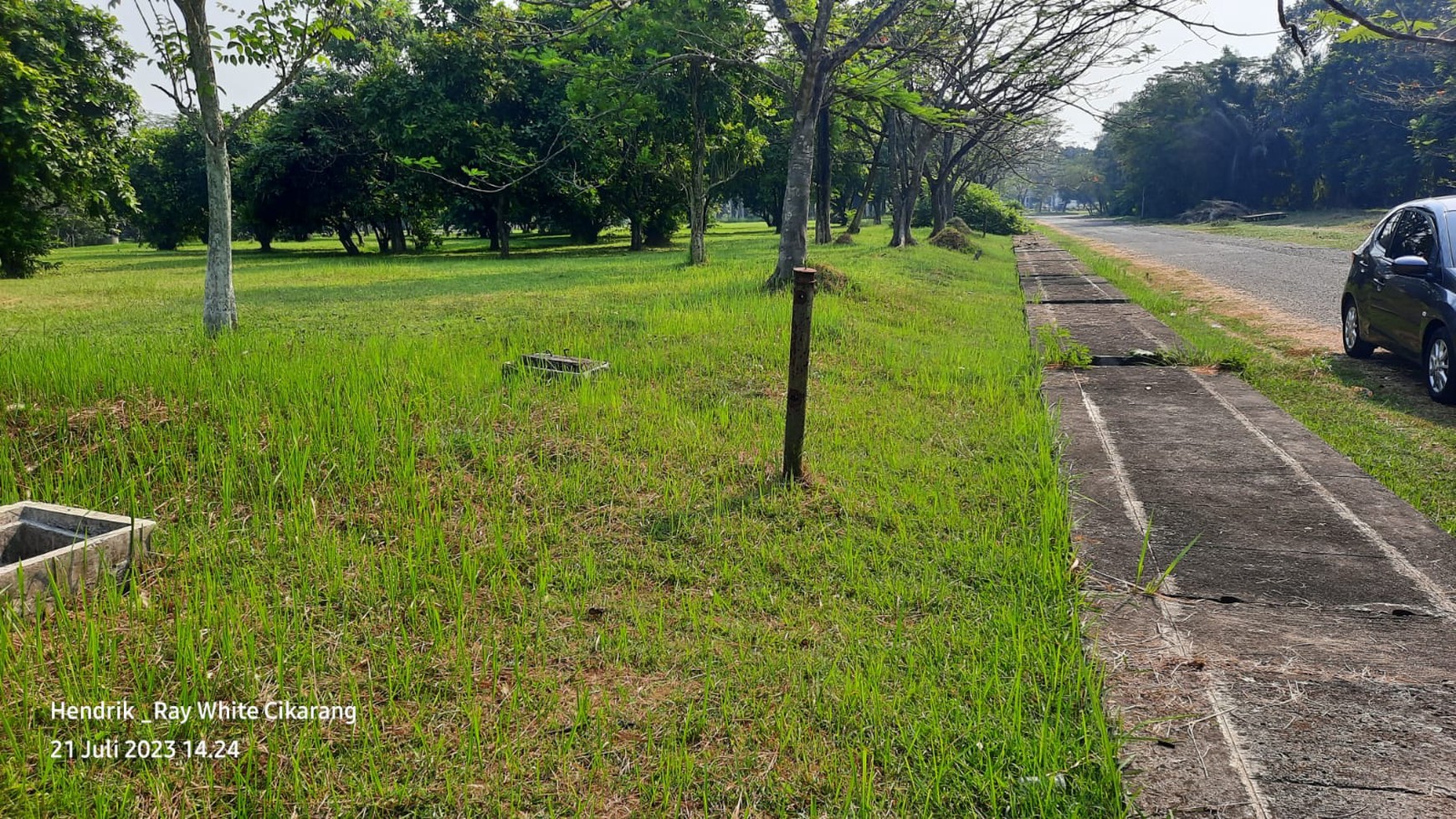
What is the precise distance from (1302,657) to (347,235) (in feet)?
101

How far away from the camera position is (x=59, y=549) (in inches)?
115

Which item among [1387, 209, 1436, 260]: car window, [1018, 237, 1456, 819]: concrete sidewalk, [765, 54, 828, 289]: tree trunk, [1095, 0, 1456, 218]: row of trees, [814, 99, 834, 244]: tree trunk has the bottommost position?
[1018, 237, 1456, 819]: concrete sidewalk

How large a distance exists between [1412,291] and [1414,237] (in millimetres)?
710

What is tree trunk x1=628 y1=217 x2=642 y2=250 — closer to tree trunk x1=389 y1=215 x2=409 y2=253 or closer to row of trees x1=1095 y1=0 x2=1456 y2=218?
tree trunk x1=389 y1=215 x2=409 y2=253

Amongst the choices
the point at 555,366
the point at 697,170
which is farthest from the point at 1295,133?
the point at 555,366

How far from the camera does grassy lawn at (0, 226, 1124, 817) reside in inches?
84.7

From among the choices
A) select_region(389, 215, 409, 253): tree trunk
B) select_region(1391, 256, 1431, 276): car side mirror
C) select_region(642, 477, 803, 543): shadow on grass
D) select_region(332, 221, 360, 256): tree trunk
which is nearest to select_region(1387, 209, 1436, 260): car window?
select_region(1391, 256, 1431, 276): car side mirror

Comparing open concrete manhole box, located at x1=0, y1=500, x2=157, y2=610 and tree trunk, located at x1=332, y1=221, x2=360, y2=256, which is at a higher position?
tree trunk, located at x1=332, y1=221, x2=360, y2=256

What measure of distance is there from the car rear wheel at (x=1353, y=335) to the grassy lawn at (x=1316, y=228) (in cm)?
1999

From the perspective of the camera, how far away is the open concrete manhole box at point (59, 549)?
8.77 ft

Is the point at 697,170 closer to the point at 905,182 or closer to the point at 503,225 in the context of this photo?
the point at 503,225

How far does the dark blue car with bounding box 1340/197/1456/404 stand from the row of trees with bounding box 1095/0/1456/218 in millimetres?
38152

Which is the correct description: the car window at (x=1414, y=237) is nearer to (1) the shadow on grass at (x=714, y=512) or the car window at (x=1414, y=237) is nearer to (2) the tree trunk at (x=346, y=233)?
(1) the shadow on grass at (x=714, y=512)

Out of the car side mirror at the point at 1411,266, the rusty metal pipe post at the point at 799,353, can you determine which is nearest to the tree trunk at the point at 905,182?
the car side mirror at the point at 1411,266
